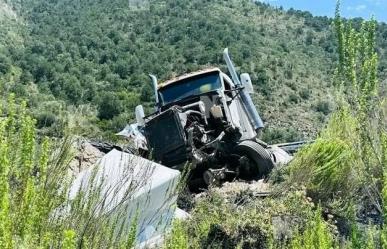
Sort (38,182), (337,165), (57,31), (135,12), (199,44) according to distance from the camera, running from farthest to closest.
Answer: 1. (135,12)
2. (57,31)
3. (199,44)
4. (337,165)
5. (38,182)

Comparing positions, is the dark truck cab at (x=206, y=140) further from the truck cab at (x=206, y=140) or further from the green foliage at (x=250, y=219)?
the green foliage at (x=250, y=219)

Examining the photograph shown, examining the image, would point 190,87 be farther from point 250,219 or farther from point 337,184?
point 250,219

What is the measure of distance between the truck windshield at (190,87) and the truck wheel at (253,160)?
5.66 feet

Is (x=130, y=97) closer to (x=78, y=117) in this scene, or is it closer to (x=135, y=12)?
(x=135, y=12)

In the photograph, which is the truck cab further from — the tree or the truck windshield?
the tree

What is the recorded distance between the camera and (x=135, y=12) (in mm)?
67375

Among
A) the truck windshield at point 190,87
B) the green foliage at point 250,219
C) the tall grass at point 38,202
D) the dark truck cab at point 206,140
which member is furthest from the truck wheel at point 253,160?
the tall grass at point 38,202

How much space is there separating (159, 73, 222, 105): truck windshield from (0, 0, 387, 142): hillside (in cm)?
1922

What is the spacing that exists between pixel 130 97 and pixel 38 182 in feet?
131

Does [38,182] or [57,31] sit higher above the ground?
[38,182]

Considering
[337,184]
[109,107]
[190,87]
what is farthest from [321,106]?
[337,184]

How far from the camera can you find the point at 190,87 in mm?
13516

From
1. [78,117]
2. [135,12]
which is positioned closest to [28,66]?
[135,12]

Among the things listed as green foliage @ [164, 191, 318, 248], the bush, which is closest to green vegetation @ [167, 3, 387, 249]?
green foliage @ [164, 191, 318, 248]
